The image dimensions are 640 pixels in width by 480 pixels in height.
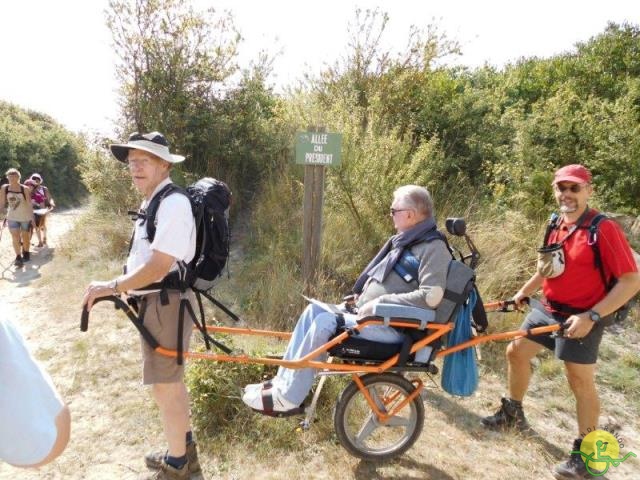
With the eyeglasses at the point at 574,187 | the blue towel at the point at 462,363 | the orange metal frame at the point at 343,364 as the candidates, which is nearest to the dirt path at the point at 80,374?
the orange metal frame at the point at 343,364

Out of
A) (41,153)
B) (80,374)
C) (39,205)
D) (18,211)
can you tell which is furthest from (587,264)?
(41,153)

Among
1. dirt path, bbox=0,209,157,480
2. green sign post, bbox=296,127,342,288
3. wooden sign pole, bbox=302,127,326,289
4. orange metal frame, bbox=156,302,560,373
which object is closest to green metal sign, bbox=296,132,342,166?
green sign post, bbox=296,127,342,288

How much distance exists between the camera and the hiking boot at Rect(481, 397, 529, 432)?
349 centimetres

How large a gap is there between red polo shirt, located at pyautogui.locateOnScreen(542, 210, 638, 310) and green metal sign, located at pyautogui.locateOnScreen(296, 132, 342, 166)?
240 cm

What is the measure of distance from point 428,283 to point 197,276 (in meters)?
1.39

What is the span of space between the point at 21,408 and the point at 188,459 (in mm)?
2157

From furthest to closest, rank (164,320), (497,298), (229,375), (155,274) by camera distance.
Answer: (497,298) → (229,375) → (164,320) → (155,274)

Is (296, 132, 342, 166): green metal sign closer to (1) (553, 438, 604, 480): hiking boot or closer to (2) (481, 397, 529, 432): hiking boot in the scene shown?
(2) (481, 397, 529, 432): hiking boot

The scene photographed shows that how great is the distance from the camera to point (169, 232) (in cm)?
236

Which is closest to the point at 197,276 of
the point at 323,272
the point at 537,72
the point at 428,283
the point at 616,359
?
the point at 428,283

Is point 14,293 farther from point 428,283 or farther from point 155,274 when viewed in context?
point 428,283

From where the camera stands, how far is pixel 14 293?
6.92 meters

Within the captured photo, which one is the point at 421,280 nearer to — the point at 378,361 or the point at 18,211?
the point at 378,361

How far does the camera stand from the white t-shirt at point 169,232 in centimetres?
235
